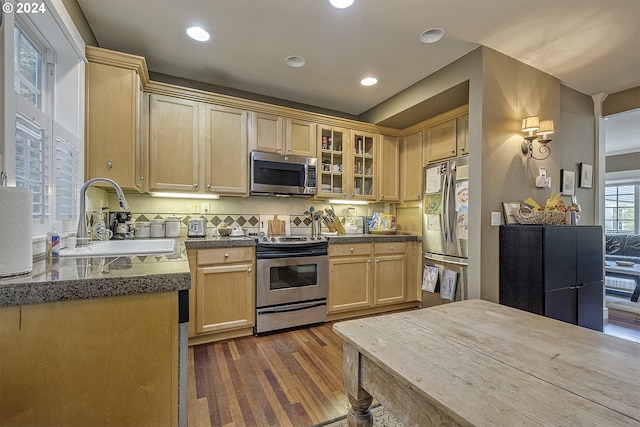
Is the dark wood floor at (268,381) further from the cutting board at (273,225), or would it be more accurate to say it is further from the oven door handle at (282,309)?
the cutting board at (273,225)

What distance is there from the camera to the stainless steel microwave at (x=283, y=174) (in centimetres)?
302

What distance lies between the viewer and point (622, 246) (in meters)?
5.50

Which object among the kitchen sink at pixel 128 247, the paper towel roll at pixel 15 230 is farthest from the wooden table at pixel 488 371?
the kitchen sink at pixel 128 247

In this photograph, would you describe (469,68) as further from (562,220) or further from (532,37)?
(562,220)

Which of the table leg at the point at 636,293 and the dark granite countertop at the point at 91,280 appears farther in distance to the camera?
the table leg at the point at 636,293

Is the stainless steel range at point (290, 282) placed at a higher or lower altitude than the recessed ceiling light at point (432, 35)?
lower

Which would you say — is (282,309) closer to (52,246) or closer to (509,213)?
(52,246)

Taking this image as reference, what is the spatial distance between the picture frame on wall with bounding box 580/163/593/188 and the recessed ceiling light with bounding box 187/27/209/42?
420 centimetres

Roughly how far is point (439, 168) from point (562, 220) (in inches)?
47.7

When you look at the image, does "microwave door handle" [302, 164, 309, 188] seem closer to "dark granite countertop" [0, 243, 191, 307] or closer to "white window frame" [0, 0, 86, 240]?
"white window frame" [0, 0, 86, 240]

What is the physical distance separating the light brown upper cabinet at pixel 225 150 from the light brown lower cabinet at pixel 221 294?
2.39 feet

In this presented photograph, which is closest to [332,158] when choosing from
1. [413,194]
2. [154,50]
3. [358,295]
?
[413,194]

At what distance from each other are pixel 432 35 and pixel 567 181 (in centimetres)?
232

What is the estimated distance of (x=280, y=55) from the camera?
8.55 feet
